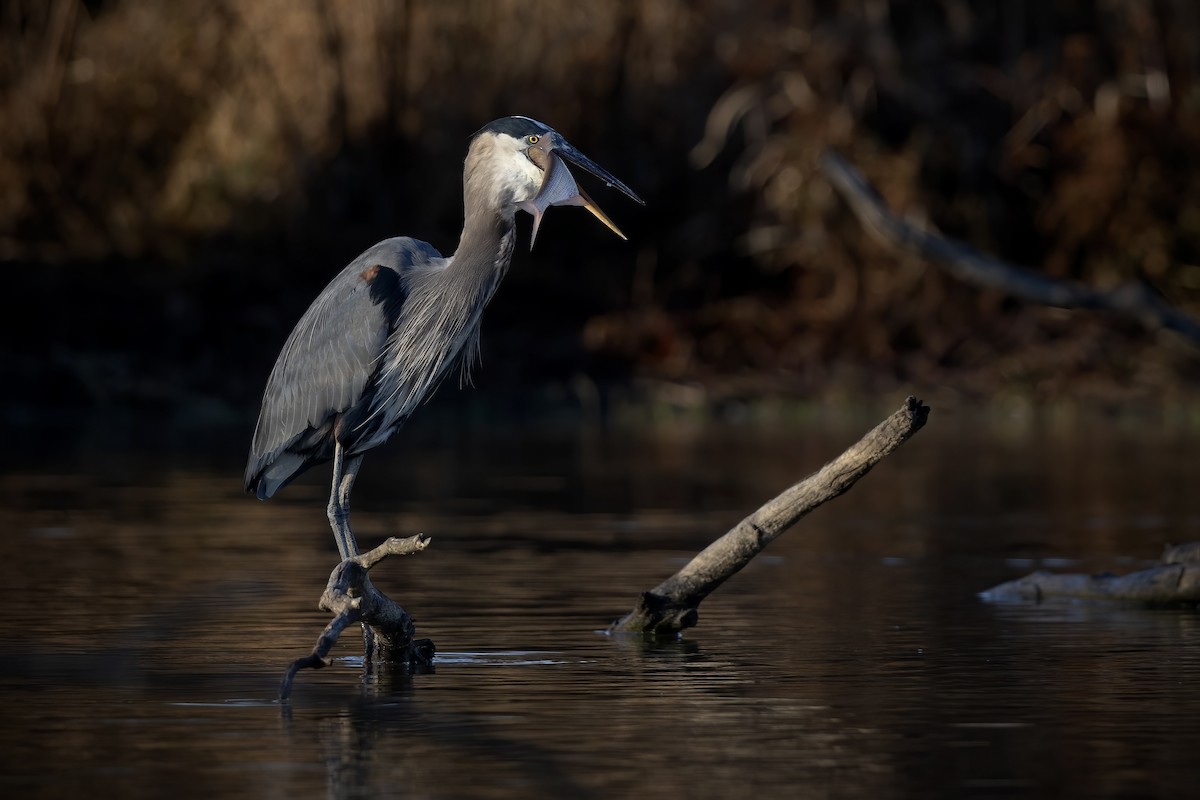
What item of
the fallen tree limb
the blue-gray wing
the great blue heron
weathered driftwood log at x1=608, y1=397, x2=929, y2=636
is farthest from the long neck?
the fallen tree limb

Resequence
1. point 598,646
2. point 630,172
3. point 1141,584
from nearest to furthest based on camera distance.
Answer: point 598,646 < point 1141,584 < point 630,172

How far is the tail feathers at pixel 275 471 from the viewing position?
8344mm

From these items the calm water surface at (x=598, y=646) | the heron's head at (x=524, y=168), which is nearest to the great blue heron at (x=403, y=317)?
the heron's head at (x=524, y=168)

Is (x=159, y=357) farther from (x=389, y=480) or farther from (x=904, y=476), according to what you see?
(x=904, y=476)

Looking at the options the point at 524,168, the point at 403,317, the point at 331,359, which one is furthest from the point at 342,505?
the point at 524,168

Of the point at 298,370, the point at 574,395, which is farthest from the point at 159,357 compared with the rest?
the point at 298,370

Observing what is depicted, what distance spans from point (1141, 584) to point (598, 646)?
1942mm

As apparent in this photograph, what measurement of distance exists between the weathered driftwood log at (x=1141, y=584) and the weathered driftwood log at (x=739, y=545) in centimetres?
123

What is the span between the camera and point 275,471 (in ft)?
27.6

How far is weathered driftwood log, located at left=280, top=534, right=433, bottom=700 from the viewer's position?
634 centimetres

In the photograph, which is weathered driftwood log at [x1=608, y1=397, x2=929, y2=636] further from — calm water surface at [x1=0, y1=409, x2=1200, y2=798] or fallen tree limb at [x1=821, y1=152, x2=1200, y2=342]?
fallen tree limb at [x1=821, y1=152, x2=1200, y2=342]

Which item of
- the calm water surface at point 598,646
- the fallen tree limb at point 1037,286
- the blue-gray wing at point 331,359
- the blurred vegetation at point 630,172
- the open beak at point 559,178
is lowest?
the calm water surface at point 598,646

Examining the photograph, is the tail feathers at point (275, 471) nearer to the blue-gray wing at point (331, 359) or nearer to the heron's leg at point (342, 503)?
the blue-gray wing at point (331, 359)

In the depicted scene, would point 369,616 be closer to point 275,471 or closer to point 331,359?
point 331,359
